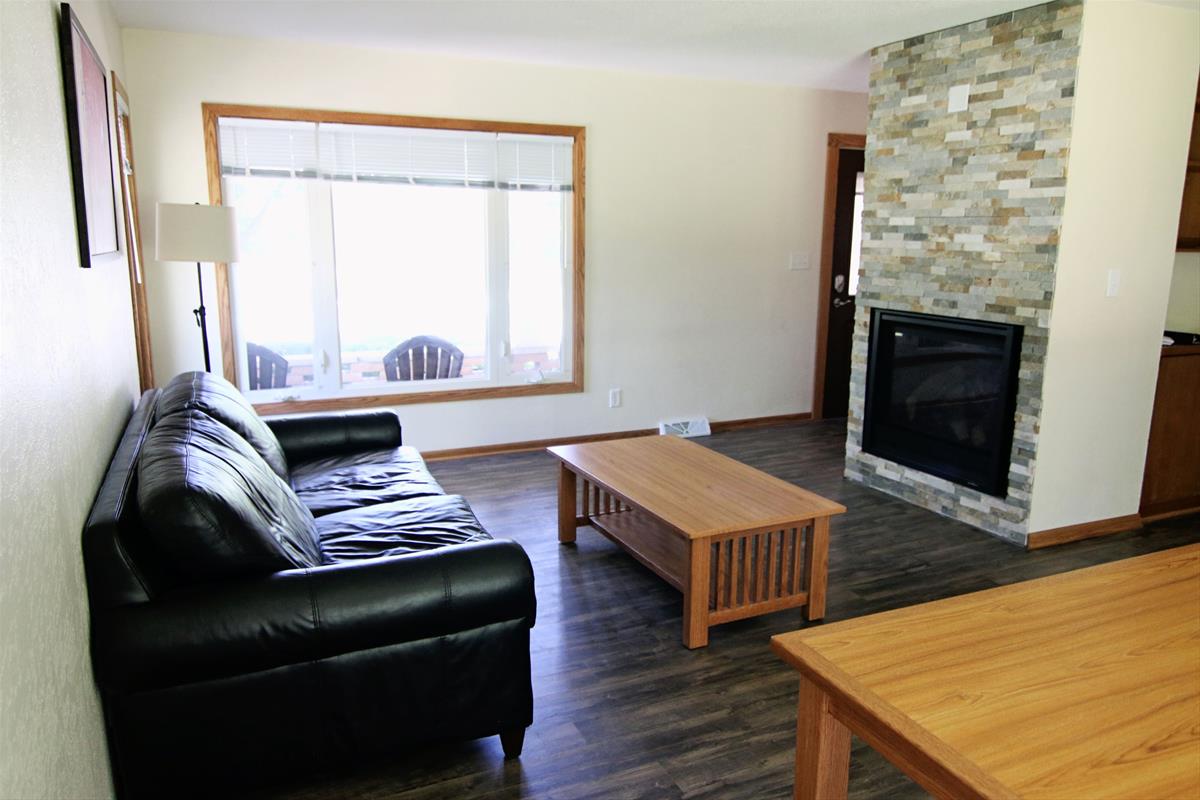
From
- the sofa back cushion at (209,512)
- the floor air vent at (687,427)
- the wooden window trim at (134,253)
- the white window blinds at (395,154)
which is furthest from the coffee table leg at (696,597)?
the white window blinds at (395,154)

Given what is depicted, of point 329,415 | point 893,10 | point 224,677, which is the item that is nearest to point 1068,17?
point 893,10

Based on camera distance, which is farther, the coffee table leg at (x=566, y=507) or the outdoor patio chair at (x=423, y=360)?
the outdoor patio chair at (x=423, y=360)

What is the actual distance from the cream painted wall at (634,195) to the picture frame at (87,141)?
1570mm

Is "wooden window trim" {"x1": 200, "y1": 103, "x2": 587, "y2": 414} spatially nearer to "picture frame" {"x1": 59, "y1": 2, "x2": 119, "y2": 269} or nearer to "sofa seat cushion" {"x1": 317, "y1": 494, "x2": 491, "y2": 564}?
"picture frame" {"x1": 59, "y1": 2, "x2": 119, "y2": 269}

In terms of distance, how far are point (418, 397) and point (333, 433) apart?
56.2 inches

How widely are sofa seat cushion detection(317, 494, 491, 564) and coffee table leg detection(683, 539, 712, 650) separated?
2.32 ft

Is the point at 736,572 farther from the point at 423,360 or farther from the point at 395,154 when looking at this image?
the point at 395,154

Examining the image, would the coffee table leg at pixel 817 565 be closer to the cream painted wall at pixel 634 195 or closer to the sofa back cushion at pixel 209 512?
the sofa back cushion at pixel 209 512

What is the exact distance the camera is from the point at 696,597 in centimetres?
277

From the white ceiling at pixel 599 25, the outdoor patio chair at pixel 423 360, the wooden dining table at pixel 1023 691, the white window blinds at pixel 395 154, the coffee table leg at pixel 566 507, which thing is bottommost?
the coffee table leg at pixel 566 507

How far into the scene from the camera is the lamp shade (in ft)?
11.3

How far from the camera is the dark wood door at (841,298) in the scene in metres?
6.02

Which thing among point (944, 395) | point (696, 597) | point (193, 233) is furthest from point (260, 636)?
point (944, 395)

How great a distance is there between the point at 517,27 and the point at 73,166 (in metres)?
2.56
